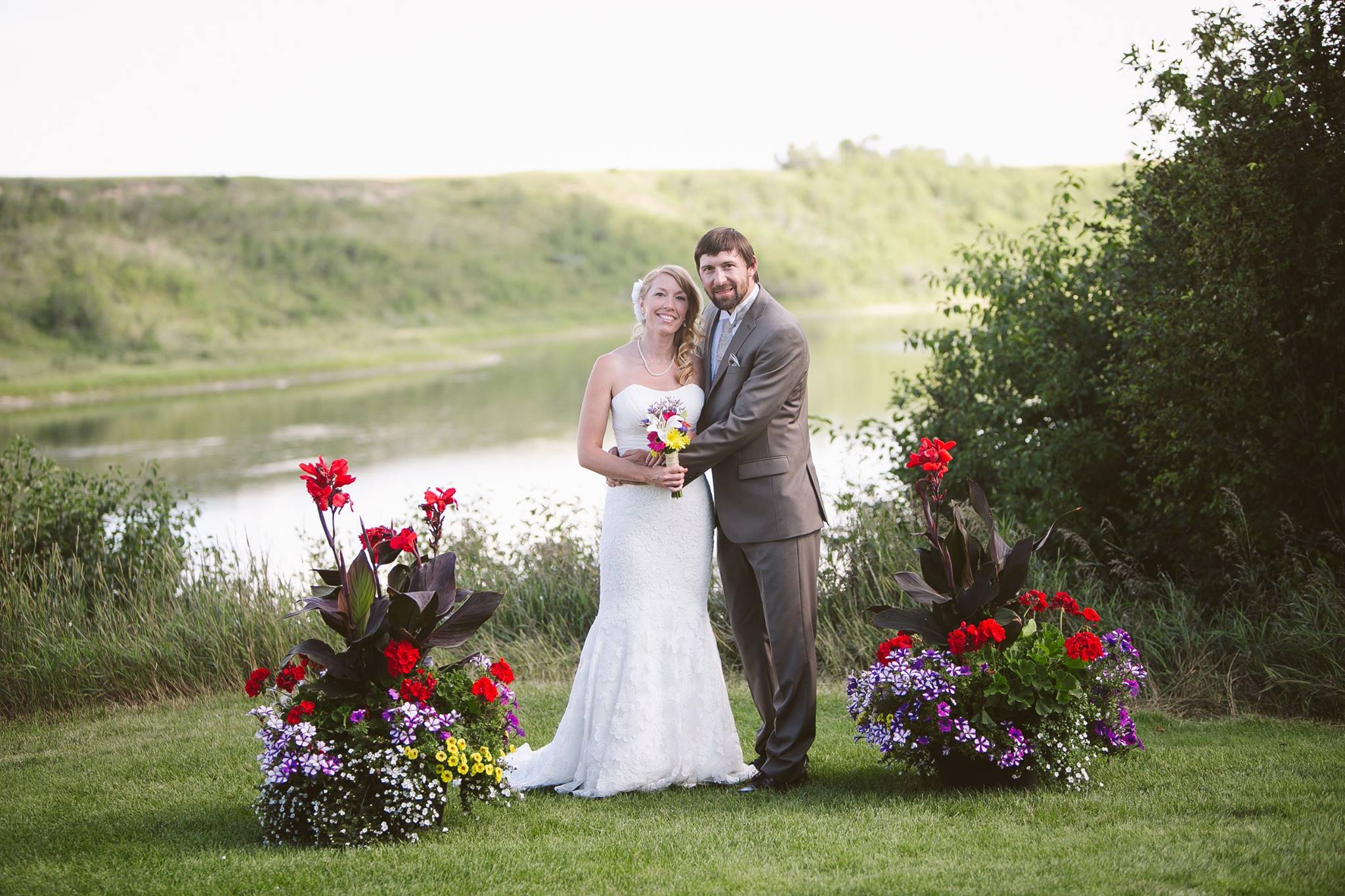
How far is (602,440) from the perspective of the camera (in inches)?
210

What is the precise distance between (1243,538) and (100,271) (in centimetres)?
4929

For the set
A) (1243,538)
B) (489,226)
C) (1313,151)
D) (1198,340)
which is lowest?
(1243,538)

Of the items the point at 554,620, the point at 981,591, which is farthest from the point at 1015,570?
the point at 554,620

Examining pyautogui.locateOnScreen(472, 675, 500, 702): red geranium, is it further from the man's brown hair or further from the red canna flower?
the man's brown hair

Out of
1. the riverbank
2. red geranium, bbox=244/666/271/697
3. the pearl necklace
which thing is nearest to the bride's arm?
the pearl necklace

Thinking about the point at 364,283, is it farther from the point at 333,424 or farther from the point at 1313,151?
the point at 1313,151

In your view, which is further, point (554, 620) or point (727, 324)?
point (554, 620)

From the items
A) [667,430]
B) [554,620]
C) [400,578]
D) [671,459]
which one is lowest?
[554,620]

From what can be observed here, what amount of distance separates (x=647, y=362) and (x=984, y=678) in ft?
6.64

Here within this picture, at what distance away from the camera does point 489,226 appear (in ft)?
224

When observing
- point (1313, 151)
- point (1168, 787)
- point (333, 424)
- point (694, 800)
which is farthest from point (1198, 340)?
point (333, 424)

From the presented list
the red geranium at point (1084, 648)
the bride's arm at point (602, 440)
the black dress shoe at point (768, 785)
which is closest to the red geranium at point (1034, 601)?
the red geranium at point (1084, 648)

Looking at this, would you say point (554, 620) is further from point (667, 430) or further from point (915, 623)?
point (915, 623)

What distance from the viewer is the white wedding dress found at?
510cm
